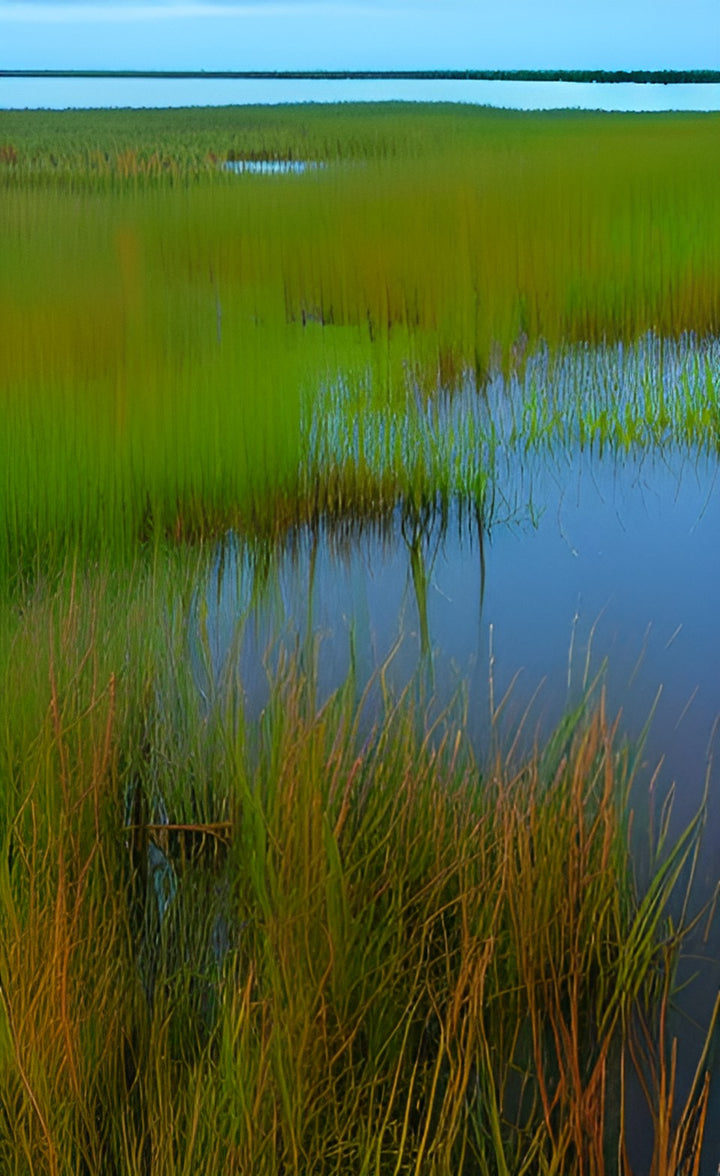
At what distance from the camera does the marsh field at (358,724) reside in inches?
57.1

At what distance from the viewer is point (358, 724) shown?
88.8 inches

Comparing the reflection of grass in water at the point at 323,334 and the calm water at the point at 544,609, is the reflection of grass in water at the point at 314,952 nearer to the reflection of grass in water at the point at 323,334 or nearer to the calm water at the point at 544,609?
the calm water at the point at 544,609

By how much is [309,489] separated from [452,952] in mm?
2218

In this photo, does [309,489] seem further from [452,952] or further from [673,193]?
[673,193]

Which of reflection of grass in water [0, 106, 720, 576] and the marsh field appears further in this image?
reflection of grass in water [0, 106, 720, 576]

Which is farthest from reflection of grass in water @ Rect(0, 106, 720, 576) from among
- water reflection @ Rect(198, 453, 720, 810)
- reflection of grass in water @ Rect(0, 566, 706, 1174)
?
reflection of grass in water @ Rect(0, 566, 706, 1174)

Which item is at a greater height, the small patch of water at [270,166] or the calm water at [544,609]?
the small patch of water at [270,166]

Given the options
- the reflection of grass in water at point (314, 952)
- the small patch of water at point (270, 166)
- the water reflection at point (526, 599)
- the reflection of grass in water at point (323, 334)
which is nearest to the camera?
the reflection of grass in water at point (314, 952)

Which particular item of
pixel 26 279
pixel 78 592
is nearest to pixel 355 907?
pixel 78 592

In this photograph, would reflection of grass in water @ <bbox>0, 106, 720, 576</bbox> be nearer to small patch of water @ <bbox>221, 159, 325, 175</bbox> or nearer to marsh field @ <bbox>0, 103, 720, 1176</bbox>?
marsh field @ <bbox>0, 103, 720, 1176</bbox>

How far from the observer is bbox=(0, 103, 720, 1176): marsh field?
1.45 meters

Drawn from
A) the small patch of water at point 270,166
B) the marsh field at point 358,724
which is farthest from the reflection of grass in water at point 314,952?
the small patch of water at point 270,166

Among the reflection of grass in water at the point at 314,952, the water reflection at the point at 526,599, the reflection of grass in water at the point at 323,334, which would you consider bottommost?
the reflection of grass in water at the point at 314,952

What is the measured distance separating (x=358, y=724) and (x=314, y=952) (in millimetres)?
710
